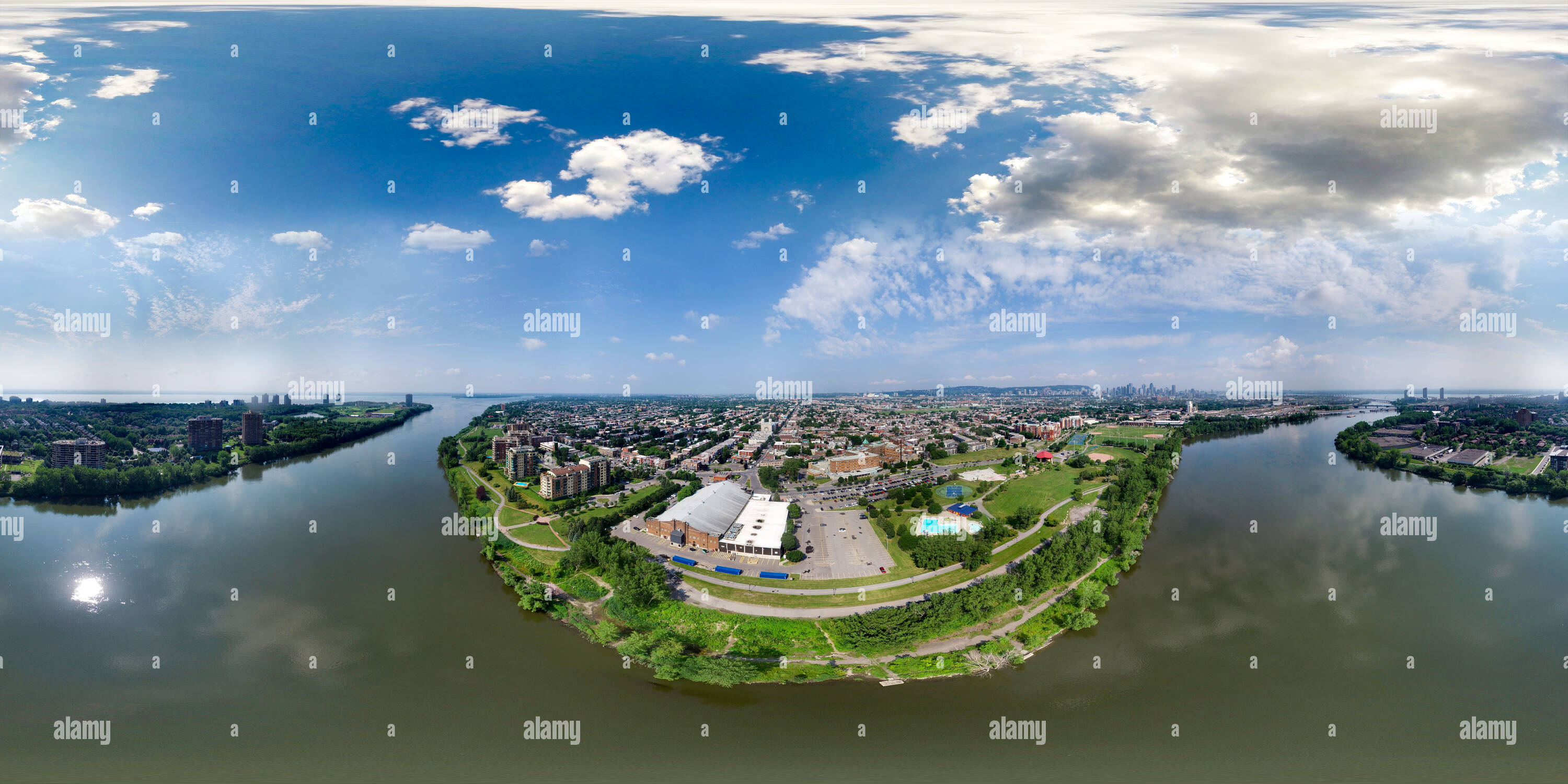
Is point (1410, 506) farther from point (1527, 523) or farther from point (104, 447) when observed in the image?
point (104, 447)

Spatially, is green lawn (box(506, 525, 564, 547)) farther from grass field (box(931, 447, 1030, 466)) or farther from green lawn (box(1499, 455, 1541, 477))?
green lawn (box(1499, 455, 1541, 477))

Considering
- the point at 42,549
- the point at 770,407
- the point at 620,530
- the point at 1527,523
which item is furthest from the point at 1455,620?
the point at 770,407

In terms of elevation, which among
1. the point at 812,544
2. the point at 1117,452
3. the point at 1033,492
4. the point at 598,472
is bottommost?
the point at 812,544

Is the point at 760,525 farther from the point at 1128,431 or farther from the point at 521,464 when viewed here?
the point at 1128,431

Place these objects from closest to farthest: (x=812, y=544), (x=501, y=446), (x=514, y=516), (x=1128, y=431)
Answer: (x=812, y=544), (x=514, y=516), (x=501, y=446), (x=1128, y=431)

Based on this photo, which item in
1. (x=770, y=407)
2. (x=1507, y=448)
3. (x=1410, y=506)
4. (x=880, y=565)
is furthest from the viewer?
(x=770, y=407)

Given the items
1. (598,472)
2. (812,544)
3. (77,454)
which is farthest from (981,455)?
(77,454)

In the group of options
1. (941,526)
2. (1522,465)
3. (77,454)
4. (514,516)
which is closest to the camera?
(941,526)
